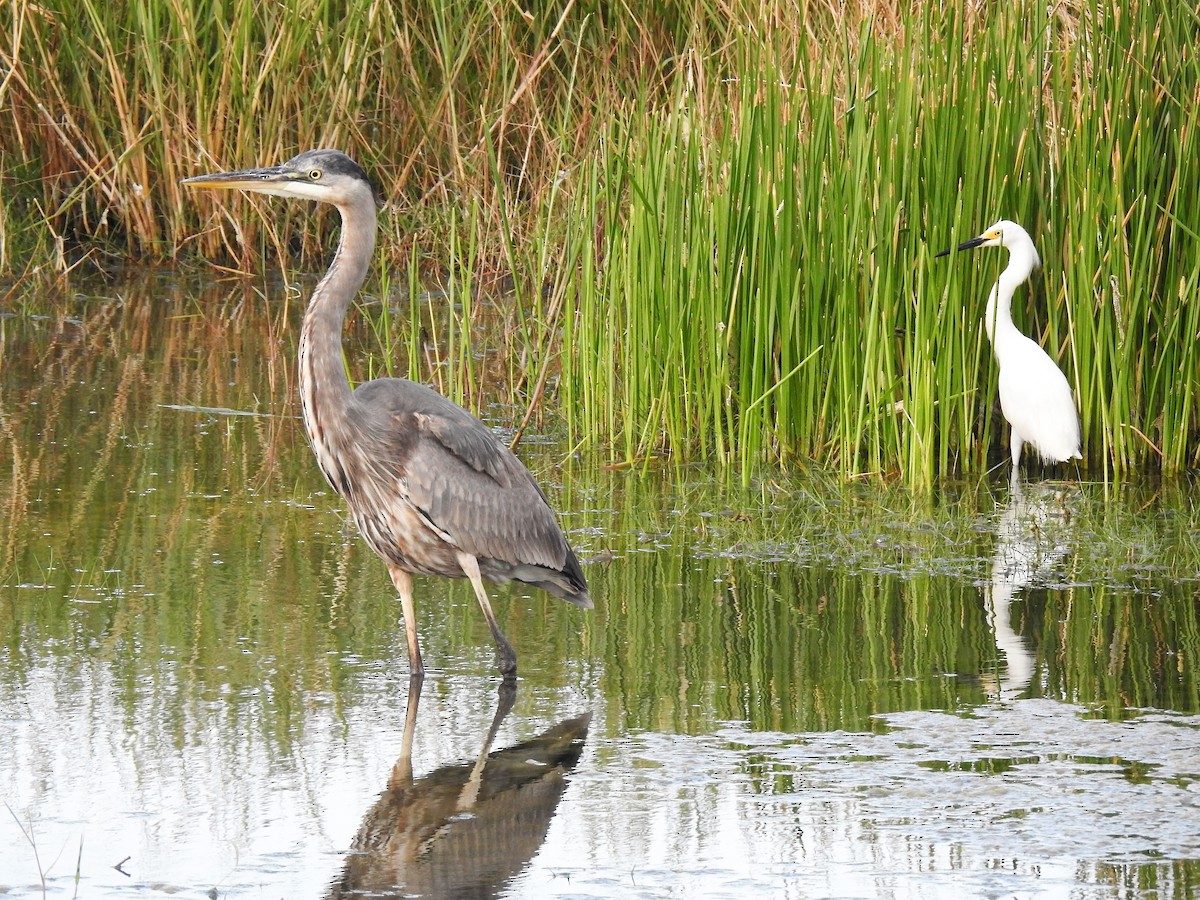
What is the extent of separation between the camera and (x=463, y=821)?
402 cm

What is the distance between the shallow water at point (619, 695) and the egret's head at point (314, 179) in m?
1.28

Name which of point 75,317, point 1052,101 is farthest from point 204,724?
point 75,317

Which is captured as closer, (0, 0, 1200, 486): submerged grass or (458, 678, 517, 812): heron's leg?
(458, 678, 517, 812): heron's leg

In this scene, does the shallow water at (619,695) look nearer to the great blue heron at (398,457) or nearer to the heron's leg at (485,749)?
the heron's leg at (485,749)

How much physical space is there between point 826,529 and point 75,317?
6076 mm

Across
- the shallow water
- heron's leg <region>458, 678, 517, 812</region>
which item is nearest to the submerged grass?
the shallow water

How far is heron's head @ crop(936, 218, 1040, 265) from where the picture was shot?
23.5 ft

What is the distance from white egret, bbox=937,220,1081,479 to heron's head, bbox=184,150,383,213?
2789mm

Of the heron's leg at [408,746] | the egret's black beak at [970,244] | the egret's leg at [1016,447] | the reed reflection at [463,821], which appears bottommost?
the reed reflection at [463,821]

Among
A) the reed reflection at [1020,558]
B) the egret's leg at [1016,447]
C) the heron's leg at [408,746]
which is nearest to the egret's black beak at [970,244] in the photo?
the egret's leg at [1016,447]

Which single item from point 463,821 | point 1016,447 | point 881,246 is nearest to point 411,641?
point 463,821

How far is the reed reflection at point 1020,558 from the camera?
5160mm

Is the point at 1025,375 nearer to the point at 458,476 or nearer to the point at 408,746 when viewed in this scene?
Result: the point at 458,476

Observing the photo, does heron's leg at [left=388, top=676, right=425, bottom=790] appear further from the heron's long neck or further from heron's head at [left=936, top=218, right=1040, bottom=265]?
heron's head at [left=936, top=218, right=1040, bottom=265]
